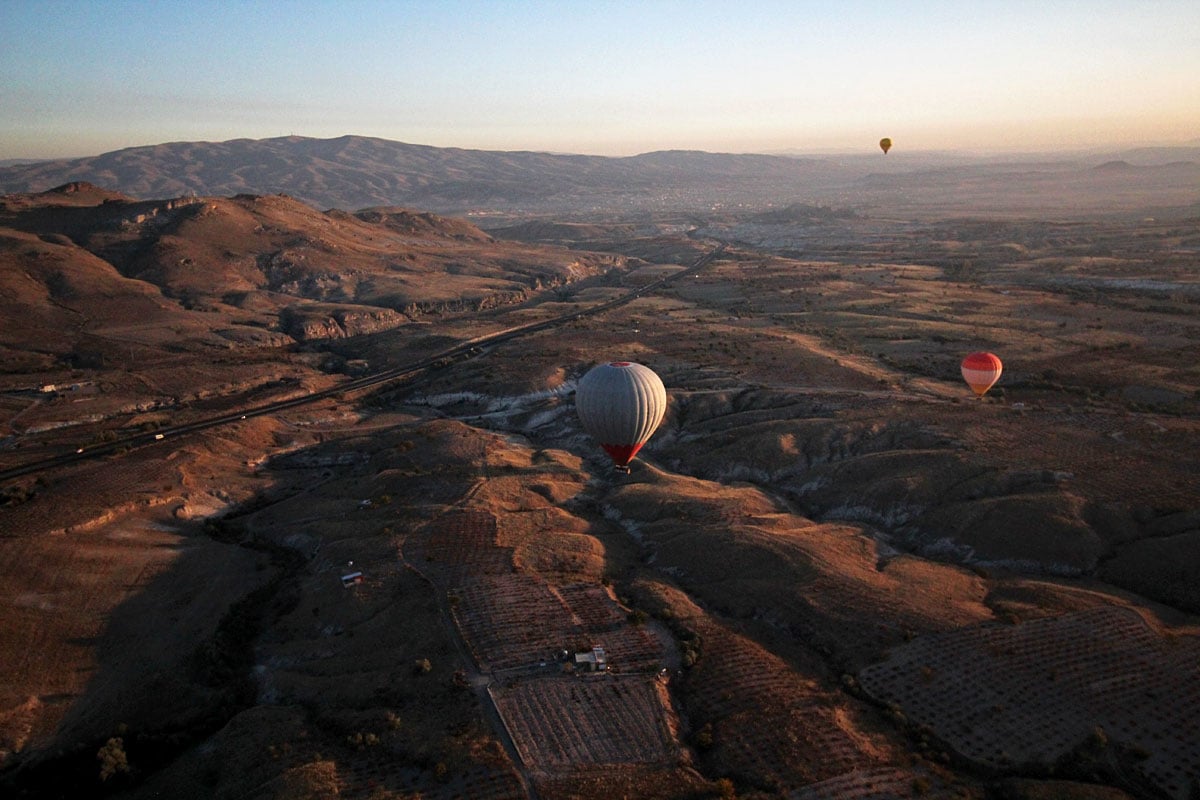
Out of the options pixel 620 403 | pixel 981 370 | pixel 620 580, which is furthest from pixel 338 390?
pixel 981 370

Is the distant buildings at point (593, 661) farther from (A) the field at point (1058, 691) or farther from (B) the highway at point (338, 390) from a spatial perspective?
(B) the highway at point (338, 390)

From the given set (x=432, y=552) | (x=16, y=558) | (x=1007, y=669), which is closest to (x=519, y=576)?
(x=432, y=552)

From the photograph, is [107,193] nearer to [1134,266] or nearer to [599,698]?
[599,698]

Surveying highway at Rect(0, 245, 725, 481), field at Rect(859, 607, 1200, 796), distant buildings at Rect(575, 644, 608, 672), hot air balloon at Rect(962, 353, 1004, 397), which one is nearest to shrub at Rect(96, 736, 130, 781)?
distant buildings at Rect(575, 644, 608, 672)

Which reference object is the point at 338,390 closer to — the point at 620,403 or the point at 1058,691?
the point at 620,403

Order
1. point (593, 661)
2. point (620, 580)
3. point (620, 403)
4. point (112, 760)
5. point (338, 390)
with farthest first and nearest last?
point (338, 390) → point (620, 403) → point (620, 580) → point (593, 661) → point (112, 760)

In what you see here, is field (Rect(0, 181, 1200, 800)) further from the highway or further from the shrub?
the highway
